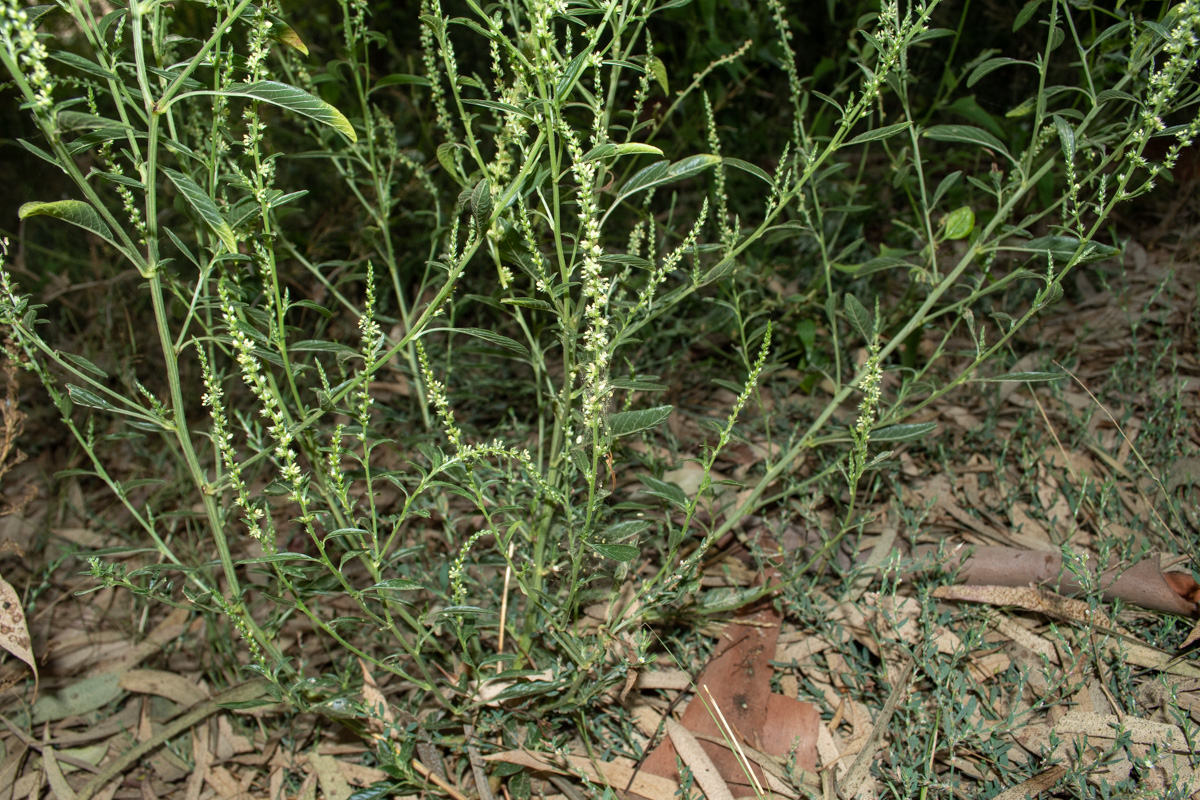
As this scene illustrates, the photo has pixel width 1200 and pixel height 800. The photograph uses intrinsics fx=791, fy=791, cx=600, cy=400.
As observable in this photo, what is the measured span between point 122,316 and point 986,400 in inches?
129

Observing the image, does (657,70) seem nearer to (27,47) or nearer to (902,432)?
(902,432)

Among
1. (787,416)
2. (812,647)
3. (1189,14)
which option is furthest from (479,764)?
(1189,14)

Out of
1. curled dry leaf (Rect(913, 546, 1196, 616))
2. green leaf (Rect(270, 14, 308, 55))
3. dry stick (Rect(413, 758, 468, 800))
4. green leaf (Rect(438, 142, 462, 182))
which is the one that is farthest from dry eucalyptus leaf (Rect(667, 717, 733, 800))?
green leaf (Rect(270, 14, 308, 55))

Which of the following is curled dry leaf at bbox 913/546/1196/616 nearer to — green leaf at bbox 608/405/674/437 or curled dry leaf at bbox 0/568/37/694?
green leaf at bbox 608/405/674/437

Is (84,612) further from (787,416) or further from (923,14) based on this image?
(923,14)

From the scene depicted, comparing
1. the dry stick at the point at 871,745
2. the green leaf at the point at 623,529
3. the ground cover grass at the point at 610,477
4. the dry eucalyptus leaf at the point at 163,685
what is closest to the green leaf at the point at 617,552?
the ground cover grass at the point at 610,477

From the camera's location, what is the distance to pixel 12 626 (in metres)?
1.66

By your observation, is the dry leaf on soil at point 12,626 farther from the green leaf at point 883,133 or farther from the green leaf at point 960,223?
the green leaf at point 960,223

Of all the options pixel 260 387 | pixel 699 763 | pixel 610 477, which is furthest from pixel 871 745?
pixel 260 387

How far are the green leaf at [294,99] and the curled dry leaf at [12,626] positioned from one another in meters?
1.20

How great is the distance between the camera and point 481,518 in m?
2.07

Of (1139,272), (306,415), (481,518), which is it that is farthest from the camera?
(1139,272)

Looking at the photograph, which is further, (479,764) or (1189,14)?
(479,764)

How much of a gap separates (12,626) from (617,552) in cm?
133
